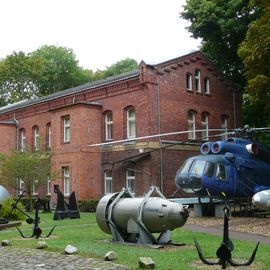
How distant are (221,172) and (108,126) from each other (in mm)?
10543

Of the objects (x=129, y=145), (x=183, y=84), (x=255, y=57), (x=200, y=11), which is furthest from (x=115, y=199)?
(x=200, y=11)

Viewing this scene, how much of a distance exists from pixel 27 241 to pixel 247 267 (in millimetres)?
7045

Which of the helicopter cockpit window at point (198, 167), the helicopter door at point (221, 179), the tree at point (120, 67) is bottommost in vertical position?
the helicopter door at point (221, 179)

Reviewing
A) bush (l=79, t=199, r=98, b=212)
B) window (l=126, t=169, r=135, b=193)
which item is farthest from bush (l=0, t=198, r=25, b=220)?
window (l=126, t=169, r=135, b=193)

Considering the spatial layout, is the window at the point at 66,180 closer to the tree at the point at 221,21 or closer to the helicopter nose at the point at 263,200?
the tree at the point at 221,21

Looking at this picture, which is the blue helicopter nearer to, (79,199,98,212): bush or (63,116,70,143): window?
(79,199,98,212): bush

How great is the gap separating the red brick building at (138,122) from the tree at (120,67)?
30782mm

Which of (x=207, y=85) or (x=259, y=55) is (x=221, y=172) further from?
(x=207, y=85)

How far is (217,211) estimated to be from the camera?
23.5 m

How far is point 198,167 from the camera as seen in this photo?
23.0 m

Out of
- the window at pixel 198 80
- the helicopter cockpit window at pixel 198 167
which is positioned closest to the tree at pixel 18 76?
the window at pixel 198 80

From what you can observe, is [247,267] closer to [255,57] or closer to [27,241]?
[27,241]

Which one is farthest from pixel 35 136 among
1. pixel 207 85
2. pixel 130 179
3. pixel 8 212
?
pixel 8 212

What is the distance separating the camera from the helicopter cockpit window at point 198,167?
2276cm
